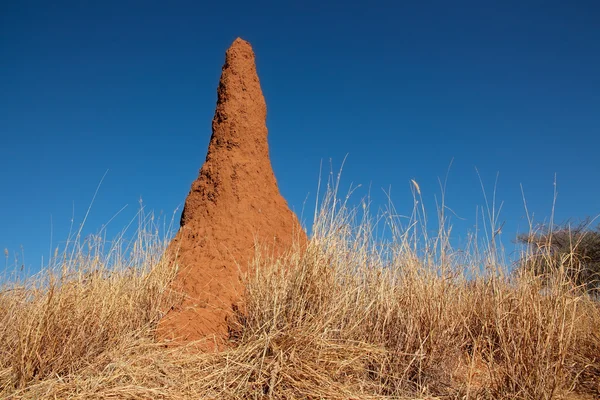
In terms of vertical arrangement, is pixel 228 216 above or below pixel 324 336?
above

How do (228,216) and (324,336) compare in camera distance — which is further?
(228,216)

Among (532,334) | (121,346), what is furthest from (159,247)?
(532,334)

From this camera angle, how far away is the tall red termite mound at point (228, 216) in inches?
186

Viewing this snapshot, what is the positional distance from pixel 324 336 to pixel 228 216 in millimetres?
2029

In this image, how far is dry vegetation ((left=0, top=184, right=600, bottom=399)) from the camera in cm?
349

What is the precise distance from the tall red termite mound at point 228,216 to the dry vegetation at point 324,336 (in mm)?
252

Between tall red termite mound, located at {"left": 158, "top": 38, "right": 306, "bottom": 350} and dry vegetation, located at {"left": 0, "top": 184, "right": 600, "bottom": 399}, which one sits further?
tall red termite mound, located at {"left": 158, "top": 38, "right": 306, "bottom": 350}

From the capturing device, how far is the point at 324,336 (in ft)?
12.7

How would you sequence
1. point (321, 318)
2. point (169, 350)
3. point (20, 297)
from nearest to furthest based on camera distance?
1. point (321, 318)
2. point (169, 350)
3. point (20, 297)

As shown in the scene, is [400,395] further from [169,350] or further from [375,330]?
[169,350]

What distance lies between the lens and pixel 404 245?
4.53 m

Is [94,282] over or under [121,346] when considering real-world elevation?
over

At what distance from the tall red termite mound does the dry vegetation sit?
252 millimetres

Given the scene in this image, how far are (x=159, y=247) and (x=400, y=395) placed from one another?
9.28 feet
